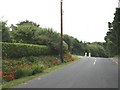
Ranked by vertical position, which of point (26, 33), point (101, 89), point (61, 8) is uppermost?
point (61, 8)

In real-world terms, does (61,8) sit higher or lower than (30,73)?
higher

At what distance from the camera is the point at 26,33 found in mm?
47031

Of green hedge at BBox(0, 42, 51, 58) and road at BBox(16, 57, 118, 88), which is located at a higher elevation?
green hedge at BBox(0, 42, 51, 58)

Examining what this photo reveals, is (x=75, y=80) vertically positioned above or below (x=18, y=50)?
below

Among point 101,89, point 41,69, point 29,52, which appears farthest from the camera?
point 29,52

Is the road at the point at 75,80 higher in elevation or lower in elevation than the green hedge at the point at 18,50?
lower

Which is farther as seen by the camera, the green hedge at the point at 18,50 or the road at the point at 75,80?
the green hedge at the point at 18,50

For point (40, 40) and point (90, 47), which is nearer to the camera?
point (40, 40)

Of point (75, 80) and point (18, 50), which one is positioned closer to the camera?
point (75, 80)

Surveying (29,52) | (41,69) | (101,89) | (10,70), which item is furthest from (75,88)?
(29,52)

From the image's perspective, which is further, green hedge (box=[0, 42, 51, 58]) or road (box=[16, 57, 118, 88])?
green hedge (box=[0, 42, 51, 58])

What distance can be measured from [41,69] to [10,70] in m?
4.44

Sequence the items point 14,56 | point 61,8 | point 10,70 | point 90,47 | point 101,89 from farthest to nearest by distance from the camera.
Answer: point 90,47, point 61,8, point 14,56, point 10,70, point 101,89

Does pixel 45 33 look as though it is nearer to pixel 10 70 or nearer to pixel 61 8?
pixel 61 8
